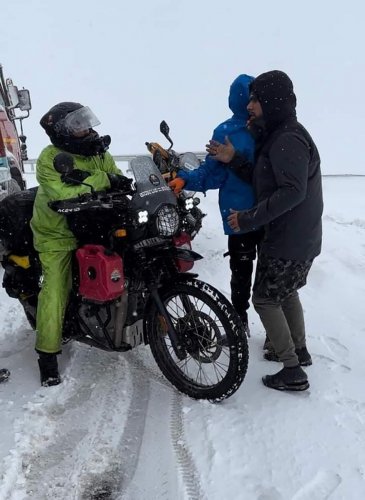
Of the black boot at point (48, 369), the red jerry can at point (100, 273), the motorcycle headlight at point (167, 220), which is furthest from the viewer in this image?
the black boot at point (48, 369)

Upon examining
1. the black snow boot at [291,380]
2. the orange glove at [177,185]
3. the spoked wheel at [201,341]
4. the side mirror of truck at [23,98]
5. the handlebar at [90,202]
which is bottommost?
the black snow boot at [291,380]

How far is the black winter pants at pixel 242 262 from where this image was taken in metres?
3.93

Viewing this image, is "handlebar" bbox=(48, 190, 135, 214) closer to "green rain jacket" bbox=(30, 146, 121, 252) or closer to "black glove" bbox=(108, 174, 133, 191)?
"green rain jacket" bbox=(30, 146, 121, 252)

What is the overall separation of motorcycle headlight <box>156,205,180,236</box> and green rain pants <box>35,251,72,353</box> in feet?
2.72

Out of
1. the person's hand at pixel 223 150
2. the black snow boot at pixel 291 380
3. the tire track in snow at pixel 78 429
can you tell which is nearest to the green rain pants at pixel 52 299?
the tire track in snow at pixel 78 429

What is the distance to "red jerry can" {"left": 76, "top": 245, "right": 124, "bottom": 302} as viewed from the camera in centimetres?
319

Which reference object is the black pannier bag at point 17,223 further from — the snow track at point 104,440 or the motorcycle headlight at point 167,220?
the motorcycle headlight at point 167,220

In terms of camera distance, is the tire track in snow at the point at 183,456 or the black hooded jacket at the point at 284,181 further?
the black hooded jacket at the point at 284,181

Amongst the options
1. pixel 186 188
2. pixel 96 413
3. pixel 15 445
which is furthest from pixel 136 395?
pixel 186 188

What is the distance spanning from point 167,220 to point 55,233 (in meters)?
0.90

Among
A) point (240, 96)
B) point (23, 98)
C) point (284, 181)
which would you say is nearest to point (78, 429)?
point (284, 181)

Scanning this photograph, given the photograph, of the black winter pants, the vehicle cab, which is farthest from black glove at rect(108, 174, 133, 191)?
the vehicle cab

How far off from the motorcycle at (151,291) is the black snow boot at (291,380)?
0.33 metres

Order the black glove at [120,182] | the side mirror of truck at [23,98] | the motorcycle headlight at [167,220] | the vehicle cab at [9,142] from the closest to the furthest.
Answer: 1. the motorcycle headlight at [167,220]
2. the black glove at [120,182]
3. the vehicle cab at [9,142]
4. the side mirror of truck at [23,98]
